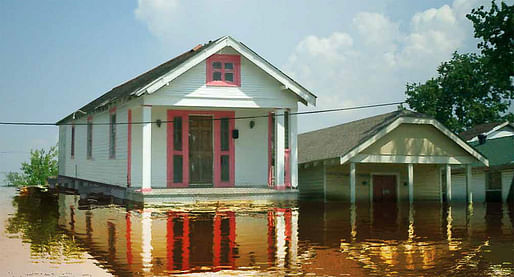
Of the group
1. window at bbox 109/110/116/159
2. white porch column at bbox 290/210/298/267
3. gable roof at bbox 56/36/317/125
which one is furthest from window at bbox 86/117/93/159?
white porch column at bbox 290/210/298/267

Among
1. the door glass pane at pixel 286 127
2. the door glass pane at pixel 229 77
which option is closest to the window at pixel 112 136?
the door glass pane at pixel 229 77

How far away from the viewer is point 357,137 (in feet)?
88.9

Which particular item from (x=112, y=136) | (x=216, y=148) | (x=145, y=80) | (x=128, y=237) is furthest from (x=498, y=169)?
(x=128, y=237)

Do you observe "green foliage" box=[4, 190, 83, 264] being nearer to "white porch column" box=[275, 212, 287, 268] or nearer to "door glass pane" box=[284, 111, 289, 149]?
"white porch column" box=[275, 212, 287, 268]

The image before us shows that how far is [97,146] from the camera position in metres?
28.3

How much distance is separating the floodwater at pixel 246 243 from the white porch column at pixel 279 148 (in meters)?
3.79

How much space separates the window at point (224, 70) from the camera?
74.8 feet

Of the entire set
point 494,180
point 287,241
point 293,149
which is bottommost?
point 287,241

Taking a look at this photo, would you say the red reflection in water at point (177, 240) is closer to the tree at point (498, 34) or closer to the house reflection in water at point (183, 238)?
the house reflection in water at point (183, 238)

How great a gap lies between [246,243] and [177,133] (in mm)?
12463

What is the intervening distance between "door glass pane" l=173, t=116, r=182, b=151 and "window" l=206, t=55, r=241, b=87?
87.0 inches

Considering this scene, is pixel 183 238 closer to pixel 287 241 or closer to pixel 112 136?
pixel 287 241

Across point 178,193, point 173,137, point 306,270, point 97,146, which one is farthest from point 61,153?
point 306,270

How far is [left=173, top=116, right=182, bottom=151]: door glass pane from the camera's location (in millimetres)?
23875
